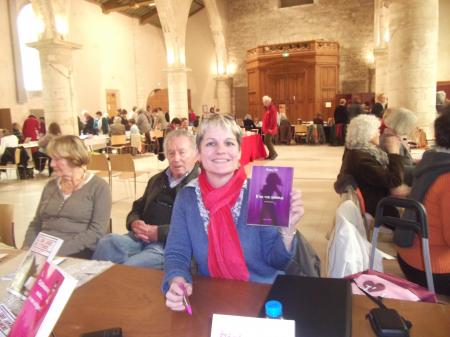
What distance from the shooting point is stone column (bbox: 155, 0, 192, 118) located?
13109 millimetres

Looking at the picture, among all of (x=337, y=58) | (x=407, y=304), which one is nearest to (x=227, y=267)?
(x=407, y=304)

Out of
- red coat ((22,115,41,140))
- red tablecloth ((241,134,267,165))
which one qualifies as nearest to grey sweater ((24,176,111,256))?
red tablecloth ((241,134,267,165))

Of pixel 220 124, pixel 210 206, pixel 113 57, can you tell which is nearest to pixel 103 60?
pixel 113 57

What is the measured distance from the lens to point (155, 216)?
257 cm

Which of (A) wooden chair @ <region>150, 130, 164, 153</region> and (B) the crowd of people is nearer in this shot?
(B) the crowd of people

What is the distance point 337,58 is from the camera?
52.2 ft

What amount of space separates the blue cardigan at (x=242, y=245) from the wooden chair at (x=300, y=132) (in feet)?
41.3

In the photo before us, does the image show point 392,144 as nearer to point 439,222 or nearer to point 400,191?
point 400,191

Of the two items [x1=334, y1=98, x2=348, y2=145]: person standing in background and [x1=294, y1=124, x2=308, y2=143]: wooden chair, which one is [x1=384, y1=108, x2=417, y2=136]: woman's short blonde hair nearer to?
[x1=334, y1=98, x2=348, y2=145]: person standing in background

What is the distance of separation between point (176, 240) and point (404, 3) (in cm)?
557

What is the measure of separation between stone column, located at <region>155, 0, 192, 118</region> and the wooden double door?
4376mm

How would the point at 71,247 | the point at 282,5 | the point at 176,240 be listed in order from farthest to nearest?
the point at 282,5, the point at 71,247, the point at 176,240

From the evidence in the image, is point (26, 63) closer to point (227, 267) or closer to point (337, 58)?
point (337, 58)

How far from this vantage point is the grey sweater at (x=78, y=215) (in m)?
2.50
